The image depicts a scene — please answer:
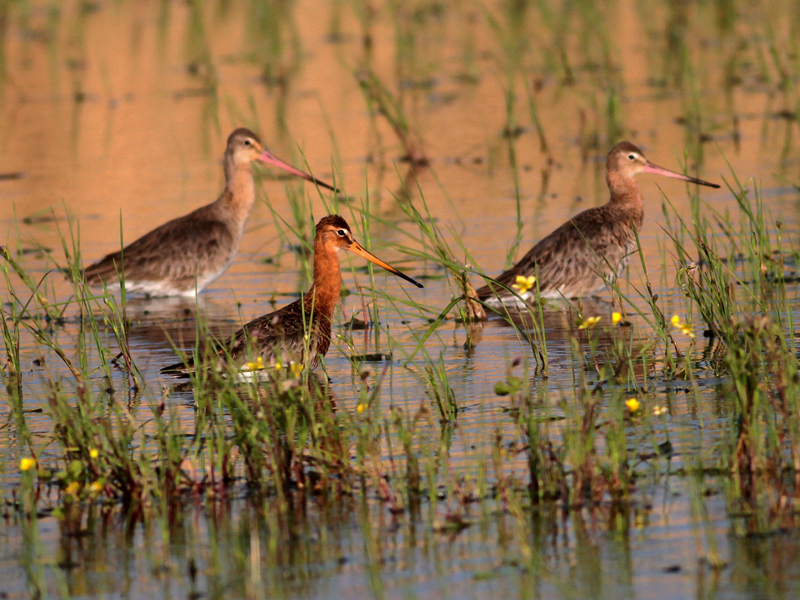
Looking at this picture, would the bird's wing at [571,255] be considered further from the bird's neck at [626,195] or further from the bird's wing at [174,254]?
the bird's wing at [174,254]

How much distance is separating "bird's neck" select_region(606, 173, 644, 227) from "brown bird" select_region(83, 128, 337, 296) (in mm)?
2296

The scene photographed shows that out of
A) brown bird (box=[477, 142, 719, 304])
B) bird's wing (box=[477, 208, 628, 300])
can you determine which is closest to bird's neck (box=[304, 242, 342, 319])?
brown bird (box=[477, 142, 719, 304])

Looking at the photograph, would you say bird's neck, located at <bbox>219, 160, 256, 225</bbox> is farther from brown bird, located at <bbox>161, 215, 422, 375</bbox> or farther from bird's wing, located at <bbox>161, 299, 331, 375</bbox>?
bird's wing, located at <bbox>161, 299, 331, 375</bbox>

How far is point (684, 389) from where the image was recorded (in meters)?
6.48

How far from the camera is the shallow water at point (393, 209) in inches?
179

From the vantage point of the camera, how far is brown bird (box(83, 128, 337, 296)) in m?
10.4

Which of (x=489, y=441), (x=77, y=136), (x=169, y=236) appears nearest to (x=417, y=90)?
(x=77, y=136)

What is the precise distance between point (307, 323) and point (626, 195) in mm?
3875

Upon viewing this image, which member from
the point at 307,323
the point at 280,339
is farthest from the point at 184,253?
the point at 280,339

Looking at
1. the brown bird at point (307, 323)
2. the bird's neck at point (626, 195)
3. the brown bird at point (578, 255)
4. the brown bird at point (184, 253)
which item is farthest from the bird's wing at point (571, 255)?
the brown bird at point (184, 253)

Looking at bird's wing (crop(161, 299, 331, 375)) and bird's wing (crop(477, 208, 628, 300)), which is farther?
bird's wing (crop(477, 208, 628, 300))

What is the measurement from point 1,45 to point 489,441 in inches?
778

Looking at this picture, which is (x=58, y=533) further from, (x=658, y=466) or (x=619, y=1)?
(x=619, y=1)

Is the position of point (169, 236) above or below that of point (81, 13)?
below
